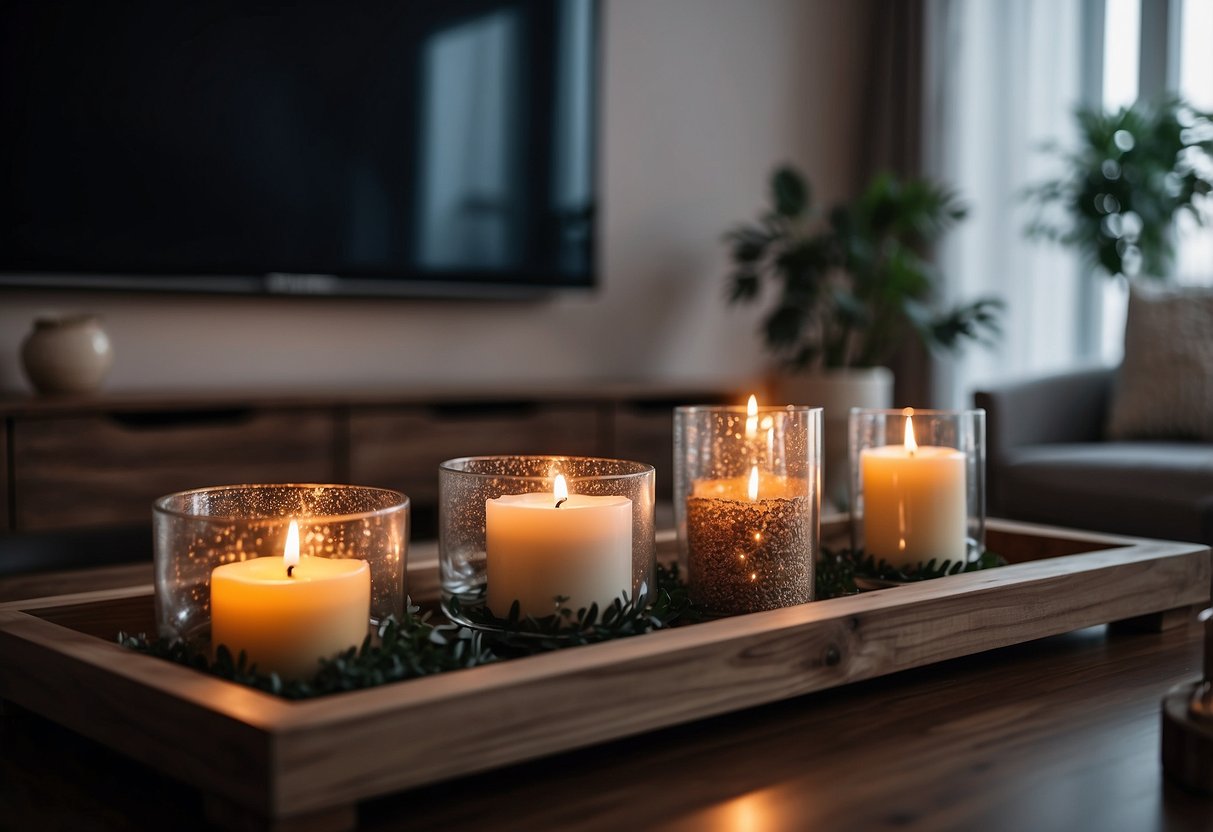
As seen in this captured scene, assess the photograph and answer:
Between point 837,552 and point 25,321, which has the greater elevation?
point 25,321

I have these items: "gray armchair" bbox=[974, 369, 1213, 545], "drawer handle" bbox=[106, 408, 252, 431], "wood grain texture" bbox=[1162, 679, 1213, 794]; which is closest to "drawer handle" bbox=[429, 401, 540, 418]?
"drawer handle" bbox=[106, 408, 252, 431]

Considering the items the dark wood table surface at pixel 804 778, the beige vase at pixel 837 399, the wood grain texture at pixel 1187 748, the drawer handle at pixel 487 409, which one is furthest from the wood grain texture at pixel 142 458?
the wood grain texture at pixel 1187 748

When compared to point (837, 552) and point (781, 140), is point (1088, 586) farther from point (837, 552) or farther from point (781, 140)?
point (781, 140)

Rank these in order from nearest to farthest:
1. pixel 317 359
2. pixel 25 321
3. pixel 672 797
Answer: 1. pixel 672 797
2. pixel 25 321
3. pixel 317 359

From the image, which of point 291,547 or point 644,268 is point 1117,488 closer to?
point 644,268

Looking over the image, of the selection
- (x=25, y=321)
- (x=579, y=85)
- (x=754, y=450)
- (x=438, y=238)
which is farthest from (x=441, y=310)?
(x=754, y=450)

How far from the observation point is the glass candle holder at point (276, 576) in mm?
693

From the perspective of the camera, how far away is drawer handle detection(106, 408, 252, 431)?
2.72 m

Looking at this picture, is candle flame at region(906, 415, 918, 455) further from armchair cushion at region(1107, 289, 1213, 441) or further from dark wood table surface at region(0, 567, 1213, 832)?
armchair cushion at region(1107, 289, 1213, 441)

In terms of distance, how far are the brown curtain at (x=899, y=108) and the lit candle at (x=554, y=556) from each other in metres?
3.29

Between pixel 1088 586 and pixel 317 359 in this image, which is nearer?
pixel 1088 586

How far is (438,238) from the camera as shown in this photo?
10.8ft

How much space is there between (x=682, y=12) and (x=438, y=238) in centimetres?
124

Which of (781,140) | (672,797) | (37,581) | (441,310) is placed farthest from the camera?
(781,140)
